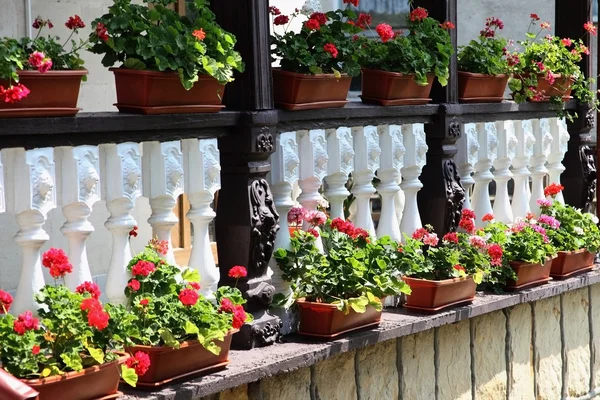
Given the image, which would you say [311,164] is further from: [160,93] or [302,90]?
[160,93]

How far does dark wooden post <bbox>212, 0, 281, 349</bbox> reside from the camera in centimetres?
453

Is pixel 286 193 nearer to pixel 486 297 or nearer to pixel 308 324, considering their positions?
pixel 308 324

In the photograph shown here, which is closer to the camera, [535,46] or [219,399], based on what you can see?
[219,399]

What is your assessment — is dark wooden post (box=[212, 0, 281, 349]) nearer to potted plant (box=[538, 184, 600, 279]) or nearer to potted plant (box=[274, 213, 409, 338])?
potted plant (box=[274, 213, 409, 338])

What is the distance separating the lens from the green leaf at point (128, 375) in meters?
3.68

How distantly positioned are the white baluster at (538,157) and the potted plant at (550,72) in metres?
0.14

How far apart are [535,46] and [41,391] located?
393 centimetres

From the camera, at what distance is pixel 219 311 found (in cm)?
413

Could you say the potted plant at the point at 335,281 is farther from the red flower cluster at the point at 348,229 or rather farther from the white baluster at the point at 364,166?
the white baluster at the point at 364,166

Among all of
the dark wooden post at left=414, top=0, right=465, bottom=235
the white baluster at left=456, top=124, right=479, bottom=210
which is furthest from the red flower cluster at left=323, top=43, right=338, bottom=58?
the white baluster at left=456, top=124, right=479, bottom=210

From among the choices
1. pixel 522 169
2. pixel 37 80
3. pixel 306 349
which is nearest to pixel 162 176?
pixel 37 80

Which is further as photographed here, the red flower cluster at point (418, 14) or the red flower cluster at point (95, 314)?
the red flower cluster at point (418, 14)

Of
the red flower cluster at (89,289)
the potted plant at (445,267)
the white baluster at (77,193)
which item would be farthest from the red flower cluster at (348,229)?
the red flower cluster at (89,289)

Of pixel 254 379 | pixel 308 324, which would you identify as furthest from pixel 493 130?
pixel 254 379
